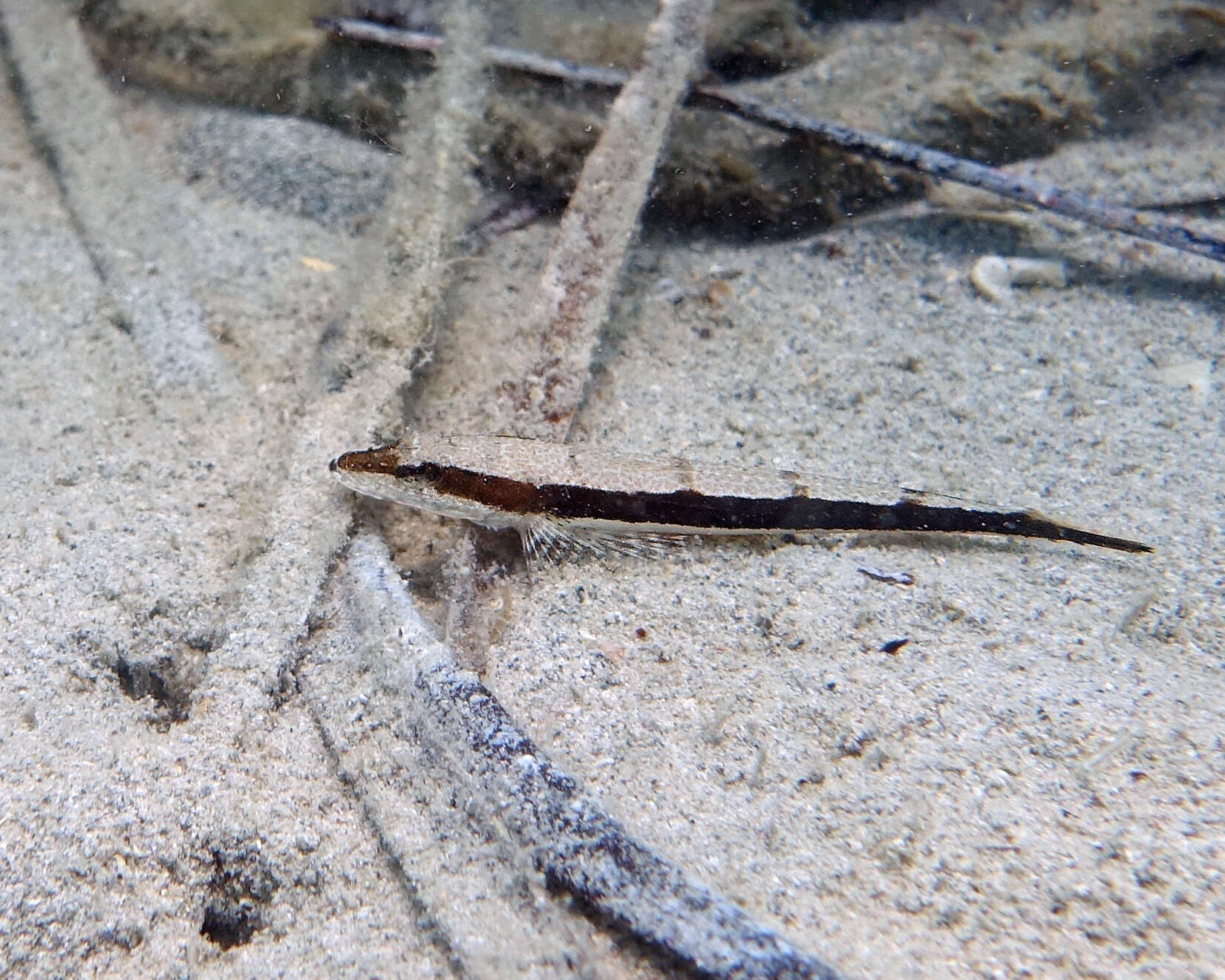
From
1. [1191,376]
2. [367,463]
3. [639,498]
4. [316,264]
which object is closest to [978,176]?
[1191,376]

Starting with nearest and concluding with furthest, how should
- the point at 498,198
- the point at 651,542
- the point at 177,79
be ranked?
the point at 651,542, the point at 498,198, the point at 177,79

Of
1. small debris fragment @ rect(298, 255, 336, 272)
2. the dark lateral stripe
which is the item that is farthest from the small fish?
small debris fragment @ rect(298, 255, 336, 272)

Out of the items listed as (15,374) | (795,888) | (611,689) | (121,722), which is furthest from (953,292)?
(15,374)

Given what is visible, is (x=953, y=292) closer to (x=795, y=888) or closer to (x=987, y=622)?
(x=987, y=622)

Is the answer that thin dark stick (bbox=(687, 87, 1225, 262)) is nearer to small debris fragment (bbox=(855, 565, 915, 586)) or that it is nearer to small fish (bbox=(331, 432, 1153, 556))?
small fish (bbox=(331, 432, 1153, 556))

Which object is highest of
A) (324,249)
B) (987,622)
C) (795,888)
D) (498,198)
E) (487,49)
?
(487,49)

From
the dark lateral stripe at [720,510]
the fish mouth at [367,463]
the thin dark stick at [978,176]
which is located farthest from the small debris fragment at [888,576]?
the thin dark stick at [978,176]
